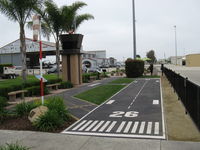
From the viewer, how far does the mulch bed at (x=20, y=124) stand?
25.2ft

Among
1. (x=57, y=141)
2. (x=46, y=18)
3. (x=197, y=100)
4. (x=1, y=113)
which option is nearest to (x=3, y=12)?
(x=46, y=18)

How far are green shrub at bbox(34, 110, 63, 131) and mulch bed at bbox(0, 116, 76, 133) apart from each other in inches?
6.3

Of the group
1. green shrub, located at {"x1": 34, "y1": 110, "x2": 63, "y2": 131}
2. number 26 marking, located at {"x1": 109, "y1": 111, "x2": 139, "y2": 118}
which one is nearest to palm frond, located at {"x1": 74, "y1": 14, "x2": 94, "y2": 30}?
number 26 marking, located at {"x1": 109, "y1": 111, "x2": 139, "y2": 118}

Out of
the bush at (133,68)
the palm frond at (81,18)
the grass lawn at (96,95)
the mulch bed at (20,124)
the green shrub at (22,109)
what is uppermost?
the palm frond at (81,18)

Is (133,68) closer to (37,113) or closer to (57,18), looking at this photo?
(57,18)

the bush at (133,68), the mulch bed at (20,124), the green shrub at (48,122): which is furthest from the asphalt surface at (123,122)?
the bush at (133,68)

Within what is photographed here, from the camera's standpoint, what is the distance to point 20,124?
810cm

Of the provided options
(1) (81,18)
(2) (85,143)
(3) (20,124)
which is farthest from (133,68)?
(2) (85,143)

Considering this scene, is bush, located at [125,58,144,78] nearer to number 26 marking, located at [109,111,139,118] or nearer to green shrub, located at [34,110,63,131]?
number 26 marking, located at [109,111,139,118]

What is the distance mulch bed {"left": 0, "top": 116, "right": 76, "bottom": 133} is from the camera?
768 cm

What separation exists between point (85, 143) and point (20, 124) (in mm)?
3175

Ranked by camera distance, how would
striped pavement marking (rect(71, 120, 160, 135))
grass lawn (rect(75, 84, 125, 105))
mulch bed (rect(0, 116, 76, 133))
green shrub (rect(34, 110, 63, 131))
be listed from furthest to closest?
grass lawn (rect(75, 84, 125, 105))
mulch bed (rect(0, 116, 76, 133))
green shrub (rect(34, 110, 63, 131))
striped pavement marking (rect(71, 120, 160, 135))

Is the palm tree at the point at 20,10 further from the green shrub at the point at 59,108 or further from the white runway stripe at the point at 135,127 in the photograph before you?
the white runway stripe at the point at 135,127

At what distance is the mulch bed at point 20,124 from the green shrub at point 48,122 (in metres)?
0.16
